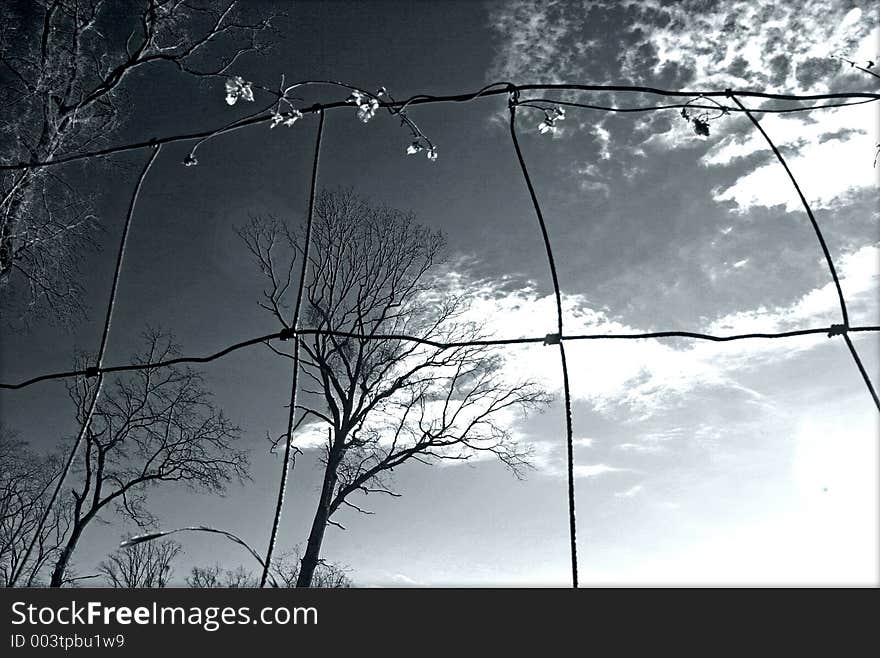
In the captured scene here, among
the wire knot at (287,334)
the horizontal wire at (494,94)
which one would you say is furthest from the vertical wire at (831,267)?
the wire knot at (287,334)

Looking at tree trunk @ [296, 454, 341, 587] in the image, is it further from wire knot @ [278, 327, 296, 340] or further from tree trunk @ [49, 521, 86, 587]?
wire knot @ [278, 327, 296, 340]

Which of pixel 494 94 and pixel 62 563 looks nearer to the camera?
pixel 494 94

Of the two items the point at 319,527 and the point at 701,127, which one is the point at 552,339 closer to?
the point at 701,127

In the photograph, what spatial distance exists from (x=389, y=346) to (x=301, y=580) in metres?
4.20

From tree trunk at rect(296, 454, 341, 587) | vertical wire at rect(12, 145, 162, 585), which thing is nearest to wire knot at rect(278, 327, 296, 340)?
vertical wire at rect(12, 145, 162, 585)

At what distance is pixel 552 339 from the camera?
1.14 metres

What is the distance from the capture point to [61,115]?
7.11 metres

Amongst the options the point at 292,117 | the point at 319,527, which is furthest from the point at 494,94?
the point at 319,527

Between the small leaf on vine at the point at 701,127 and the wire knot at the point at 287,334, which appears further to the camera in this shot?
the small leaf on vine at the point at 701,127

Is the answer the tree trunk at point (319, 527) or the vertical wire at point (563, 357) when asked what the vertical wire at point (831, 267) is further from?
the tree trunk at point (319, 527)

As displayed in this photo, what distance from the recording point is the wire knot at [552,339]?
3.71 feet
